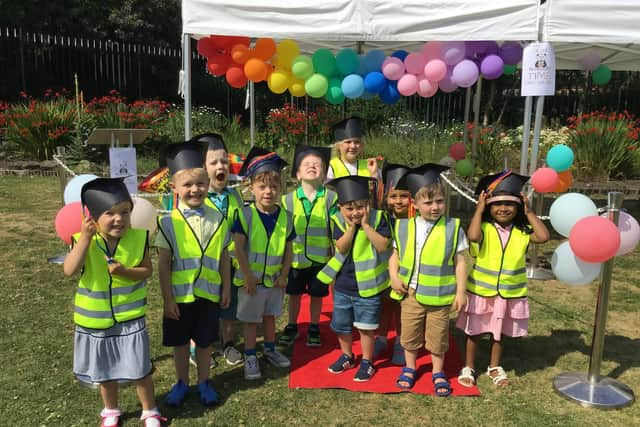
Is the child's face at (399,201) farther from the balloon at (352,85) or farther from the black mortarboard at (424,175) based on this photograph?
the balloon at (352,85)

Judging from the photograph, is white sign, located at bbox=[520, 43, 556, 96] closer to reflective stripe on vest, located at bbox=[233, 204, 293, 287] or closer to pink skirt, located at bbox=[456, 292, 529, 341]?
pink skirt, located at bbox=[456, 292, 529, 341]

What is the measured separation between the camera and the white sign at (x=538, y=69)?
4.92m

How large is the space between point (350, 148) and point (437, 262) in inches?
64.2

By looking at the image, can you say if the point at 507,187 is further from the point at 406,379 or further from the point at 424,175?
the point at 406,379

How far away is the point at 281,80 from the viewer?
20.0 feet

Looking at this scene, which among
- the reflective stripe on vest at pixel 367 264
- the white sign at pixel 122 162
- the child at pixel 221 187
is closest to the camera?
the reflective stripe on vest at pixel 367 264

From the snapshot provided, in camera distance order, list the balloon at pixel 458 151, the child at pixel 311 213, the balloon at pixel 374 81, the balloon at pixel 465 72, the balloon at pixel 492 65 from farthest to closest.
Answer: the balloon at pixel 458 151 < the balloon at pixel 374 81 < the balloon at pixel 492 65 < the balloon at pixel 465 72 < the child at pixel 311 213

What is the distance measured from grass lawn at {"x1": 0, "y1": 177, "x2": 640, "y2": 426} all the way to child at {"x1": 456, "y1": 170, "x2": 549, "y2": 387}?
14.4 inches

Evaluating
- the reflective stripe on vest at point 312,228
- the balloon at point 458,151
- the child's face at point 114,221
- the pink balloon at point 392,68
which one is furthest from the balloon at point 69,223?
the balloon at point 458,151

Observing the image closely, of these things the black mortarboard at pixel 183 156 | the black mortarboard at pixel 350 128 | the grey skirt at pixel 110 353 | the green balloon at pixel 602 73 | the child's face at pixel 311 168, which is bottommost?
the grey skirt at pixel 110 353

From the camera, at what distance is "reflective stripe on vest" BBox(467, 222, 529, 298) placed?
12.1ft

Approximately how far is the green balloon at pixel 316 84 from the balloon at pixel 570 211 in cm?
313

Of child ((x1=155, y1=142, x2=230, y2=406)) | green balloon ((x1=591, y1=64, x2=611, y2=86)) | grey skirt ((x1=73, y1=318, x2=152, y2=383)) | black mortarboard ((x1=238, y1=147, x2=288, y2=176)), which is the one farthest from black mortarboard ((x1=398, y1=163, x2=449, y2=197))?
green balloon ((x1=591, y1=64, x2=611, y2=86))

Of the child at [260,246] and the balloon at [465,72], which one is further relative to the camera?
the balloon at [465,72]
